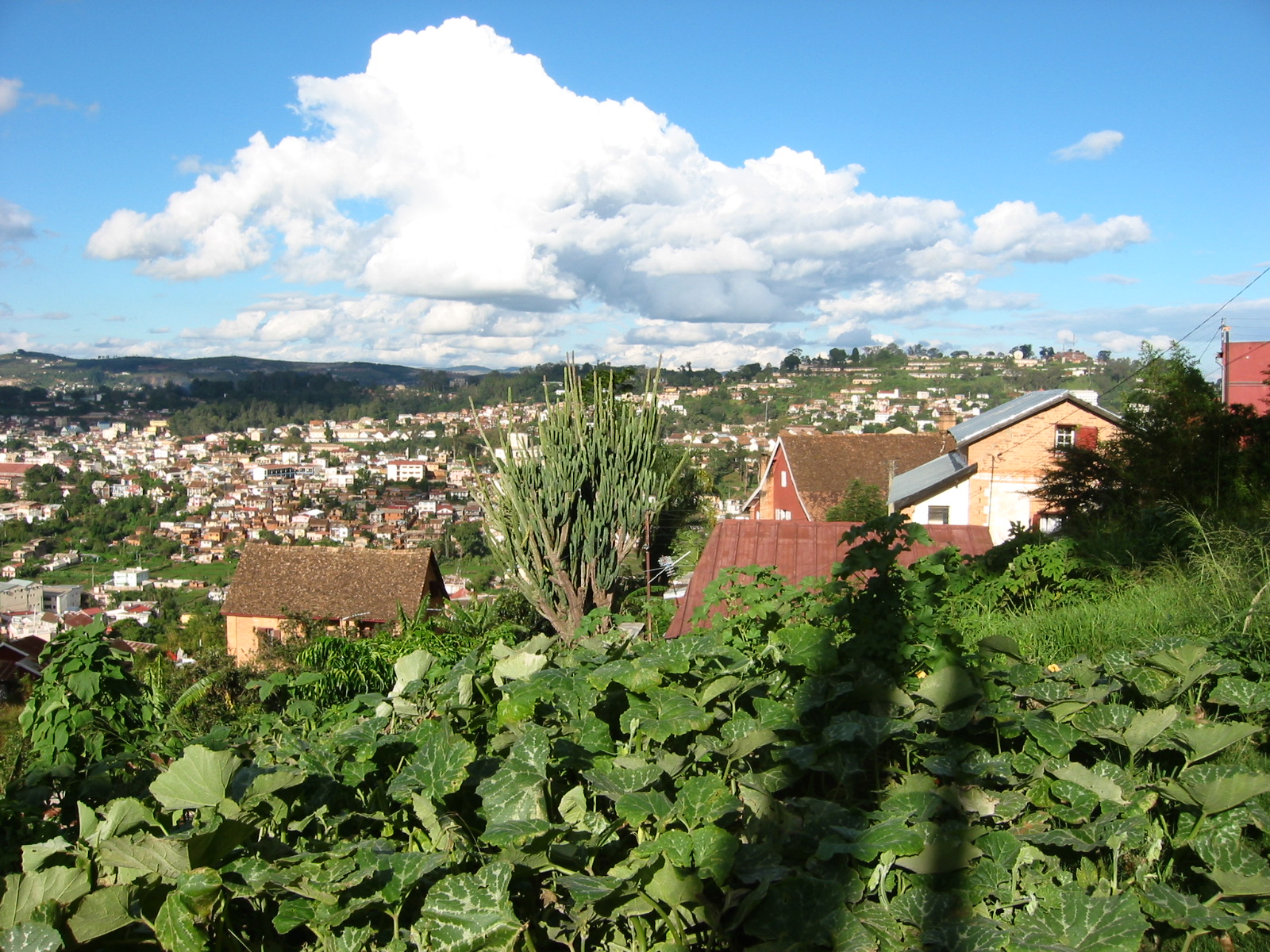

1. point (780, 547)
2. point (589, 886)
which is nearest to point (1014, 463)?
point (780, 547)

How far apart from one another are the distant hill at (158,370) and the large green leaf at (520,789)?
89.0m

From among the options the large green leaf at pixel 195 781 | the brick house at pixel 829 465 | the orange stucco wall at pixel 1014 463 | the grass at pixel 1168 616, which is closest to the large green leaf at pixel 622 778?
the large green leaf at pixel 195 781

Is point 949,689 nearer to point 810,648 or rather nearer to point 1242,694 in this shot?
point 810,648

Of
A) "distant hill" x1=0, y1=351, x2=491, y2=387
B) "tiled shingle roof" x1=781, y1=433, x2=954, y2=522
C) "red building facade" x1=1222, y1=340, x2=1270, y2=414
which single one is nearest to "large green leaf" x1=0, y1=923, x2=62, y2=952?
"red building facade" x1=1222, y1=340, x2=1270, y2=414

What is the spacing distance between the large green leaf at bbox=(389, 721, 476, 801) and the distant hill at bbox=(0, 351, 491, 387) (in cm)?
8897

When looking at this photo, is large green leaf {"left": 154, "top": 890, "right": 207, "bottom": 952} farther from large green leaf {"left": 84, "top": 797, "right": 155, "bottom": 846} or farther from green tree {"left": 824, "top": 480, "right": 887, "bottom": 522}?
green tree {"left": 824, "top": 480, "right": 887, "bottom": 522}

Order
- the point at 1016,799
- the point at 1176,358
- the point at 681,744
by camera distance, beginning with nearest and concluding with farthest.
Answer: the point at 1016,799 < the point at 681,744 < the point at 1176,358

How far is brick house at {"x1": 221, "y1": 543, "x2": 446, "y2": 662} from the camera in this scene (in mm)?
16469

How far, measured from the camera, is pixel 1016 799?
2004 mm

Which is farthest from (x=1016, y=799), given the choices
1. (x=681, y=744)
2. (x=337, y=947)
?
(x=337, y=947)

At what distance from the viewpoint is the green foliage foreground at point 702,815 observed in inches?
56.9

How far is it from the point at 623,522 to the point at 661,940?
848cm

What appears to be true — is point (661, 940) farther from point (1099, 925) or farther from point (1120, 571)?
point (1120, 571)

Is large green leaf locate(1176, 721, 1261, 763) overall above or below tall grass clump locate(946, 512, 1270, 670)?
above
